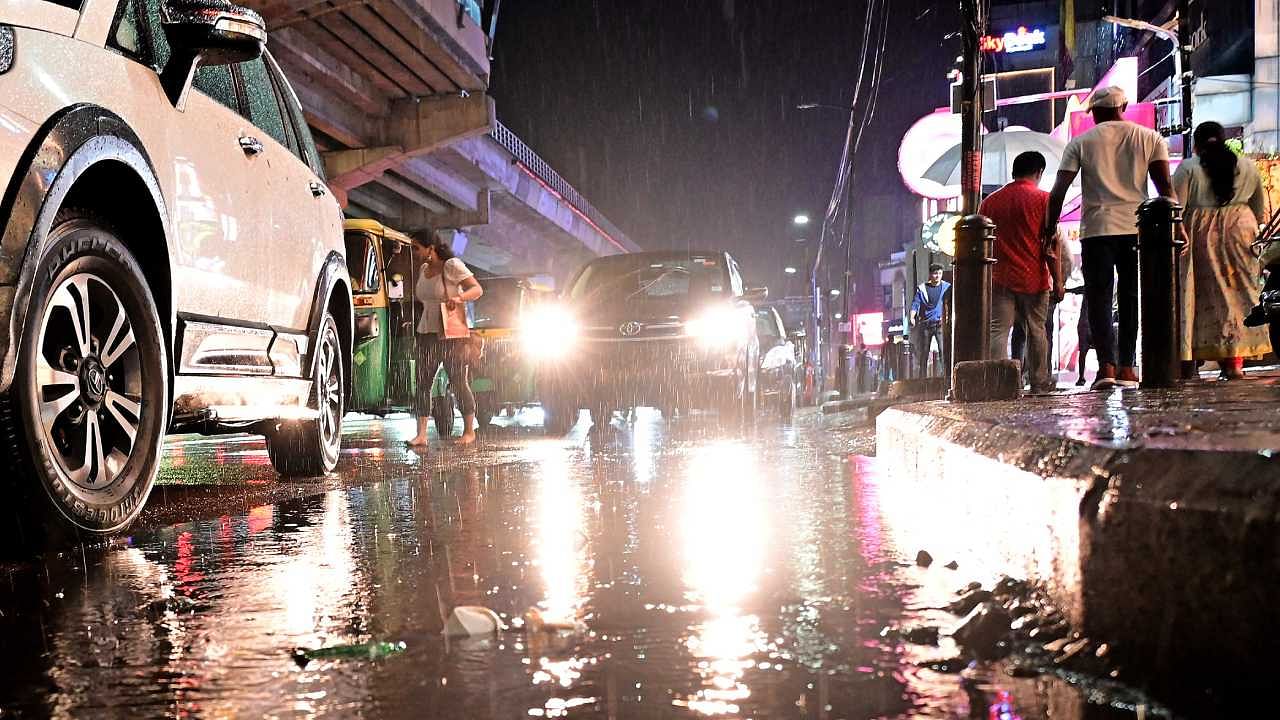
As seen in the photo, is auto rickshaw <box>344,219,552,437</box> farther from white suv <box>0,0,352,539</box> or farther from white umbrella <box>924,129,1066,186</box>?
white umbrella <box>924,129,1066,186</box>

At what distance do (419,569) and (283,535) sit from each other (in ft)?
3.52

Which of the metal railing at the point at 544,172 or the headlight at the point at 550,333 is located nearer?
the headlight at the point at 550,333

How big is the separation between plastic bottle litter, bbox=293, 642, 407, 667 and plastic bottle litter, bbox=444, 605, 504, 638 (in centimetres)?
15

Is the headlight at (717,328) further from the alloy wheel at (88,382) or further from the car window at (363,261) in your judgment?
the alloy wheel at (88,382)

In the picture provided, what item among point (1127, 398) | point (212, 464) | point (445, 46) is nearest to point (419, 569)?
point (1127, 398)

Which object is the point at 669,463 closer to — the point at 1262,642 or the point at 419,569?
the point at 419,569

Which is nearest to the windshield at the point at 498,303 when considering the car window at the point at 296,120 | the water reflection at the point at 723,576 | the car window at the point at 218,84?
the car window at the point at 296,120

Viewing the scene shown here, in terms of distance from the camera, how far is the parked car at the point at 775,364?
13.5m

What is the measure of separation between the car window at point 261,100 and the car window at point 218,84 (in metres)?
0.15

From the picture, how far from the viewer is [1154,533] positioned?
2.29 metres

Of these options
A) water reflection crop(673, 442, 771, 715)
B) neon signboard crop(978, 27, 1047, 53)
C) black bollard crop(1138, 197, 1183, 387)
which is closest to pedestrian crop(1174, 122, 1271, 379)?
black bollard crop(1138, 197, 1183, 387)

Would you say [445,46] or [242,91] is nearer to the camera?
[242,91]

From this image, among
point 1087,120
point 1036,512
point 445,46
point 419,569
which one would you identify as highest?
point 445,46

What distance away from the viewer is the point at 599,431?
11453 mm
